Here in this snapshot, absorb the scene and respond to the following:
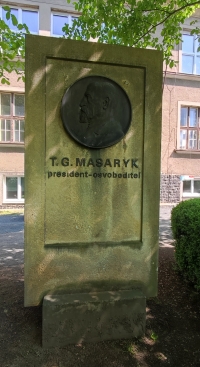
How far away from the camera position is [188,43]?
43.6ft

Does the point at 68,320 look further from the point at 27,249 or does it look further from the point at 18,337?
the point at 27,249

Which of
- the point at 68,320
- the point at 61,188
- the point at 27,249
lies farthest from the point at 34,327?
the point at 61,188

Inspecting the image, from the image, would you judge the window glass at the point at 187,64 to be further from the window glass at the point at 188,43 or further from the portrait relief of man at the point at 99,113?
the portrait relief of man at the point at 99,113

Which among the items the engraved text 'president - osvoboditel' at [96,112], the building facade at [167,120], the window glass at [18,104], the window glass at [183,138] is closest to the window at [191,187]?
the building facade at [167,120]

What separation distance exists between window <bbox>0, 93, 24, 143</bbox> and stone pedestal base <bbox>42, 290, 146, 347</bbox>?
10.1 m

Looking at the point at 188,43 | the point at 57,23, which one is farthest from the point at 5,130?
the point at 188,43

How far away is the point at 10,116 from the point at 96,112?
9.93 m

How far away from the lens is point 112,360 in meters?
2.43

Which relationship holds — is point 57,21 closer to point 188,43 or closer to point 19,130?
point 19,130

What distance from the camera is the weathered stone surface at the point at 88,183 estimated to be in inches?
103

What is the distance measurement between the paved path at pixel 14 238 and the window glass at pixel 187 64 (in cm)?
803

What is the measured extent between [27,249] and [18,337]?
939 mm

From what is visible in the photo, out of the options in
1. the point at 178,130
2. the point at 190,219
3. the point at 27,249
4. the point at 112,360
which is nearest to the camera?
the point at 112,360

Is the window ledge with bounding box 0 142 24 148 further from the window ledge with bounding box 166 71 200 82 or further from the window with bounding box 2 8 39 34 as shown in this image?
the window ledge with bounding box 166 71 200 82
